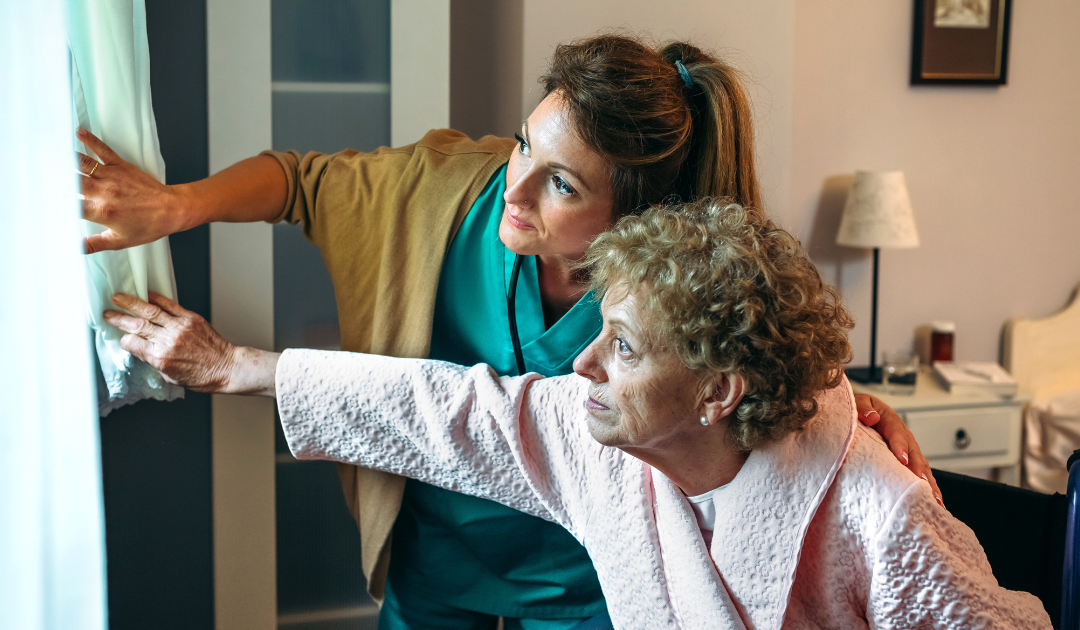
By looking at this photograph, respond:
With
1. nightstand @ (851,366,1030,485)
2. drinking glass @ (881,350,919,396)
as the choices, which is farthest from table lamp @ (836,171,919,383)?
nightstand @ (851,366,1030,485)

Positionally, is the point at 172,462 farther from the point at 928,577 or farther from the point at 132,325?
the point at 928,577

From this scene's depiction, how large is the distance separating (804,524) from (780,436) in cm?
11

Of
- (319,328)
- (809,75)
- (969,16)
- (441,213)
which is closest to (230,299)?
(319,328)

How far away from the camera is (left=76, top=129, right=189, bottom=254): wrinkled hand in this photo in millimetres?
1039

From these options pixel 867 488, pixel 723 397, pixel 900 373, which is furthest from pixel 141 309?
pixel 900 373

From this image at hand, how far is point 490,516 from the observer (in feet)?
4.38

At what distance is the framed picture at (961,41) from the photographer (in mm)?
2643

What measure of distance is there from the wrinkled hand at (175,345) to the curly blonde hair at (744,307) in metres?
0.61

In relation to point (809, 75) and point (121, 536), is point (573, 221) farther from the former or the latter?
point (809, 75)

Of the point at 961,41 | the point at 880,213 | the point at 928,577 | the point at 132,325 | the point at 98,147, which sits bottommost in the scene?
the point at 928,577

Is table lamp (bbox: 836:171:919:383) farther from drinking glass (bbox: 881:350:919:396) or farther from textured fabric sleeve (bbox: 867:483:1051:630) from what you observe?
textured fabric sleeve (bbox: 867:483:1051:630)

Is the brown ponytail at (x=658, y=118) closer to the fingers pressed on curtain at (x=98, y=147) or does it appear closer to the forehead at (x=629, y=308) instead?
the forehead at (x=629, y=308)

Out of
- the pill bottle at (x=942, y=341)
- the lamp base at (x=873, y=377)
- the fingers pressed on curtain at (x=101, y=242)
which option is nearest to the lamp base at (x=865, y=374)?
the lamp base at (x=873, y=377)

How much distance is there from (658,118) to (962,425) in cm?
182
